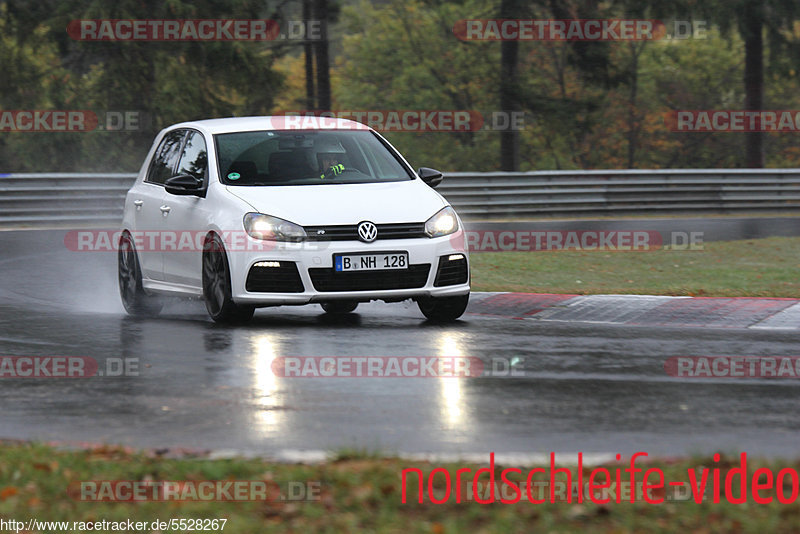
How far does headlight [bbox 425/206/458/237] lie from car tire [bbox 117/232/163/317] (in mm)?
3201

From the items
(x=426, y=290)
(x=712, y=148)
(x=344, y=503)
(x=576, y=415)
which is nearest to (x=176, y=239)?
(x=426, y=290)

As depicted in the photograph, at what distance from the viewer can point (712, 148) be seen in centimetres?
5803

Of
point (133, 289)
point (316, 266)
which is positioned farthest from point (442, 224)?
point (133, 289)

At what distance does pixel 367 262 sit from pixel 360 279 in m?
0.15

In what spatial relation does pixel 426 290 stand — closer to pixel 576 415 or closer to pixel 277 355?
pixel 277 355

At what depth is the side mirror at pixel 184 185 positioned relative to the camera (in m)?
11.4

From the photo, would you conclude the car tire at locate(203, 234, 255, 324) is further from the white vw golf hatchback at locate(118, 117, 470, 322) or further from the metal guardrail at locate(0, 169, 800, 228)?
the metal guardrail at locate(0, 169, 800, 228)

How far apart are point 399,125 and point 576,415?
181 feet

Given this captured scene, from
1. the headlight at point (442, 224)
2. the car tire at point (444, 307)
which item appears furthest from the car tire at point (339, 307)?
the headlight at point (442, 224)

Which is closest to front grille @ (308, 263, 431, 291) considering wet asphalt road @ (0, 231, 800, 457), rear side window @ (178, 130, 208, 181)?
wet asphalt road @ (0, 231, 800, 457)

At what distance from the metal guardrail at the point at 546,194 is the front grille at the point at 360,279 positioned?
601 inches

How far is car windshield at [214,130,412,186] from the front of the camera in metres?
11.5

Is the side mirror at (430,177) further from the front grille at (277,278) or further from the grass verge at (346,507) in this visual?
the grass verge at (346,507)

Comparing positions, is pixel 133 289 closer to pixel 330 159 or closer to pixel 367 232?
pixel 330 159
